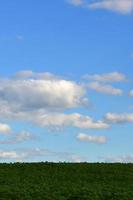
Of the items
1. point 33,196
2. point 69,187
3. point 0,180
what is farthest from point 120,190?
point 0,180

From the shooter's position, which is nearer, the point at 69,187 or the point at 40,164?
the point at 69,187

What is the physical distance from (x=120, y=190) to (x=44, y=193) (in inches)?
241

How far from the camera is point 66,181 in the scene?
47.0 m

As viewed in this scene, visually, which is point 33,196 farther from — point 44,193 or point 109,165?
point 109,165

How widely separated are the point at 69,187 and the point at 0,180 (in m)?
6.66

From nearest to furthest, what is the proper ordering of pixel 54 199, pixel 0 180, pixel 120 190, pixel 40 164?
pixel 54 199 < pixel 120 190 < pixel 0 180 < pixel 40 164

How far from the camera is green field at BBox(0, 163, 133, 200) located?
40.6 meters

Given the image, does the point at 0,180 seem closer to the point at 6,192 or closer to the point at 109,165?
the point at 6,192

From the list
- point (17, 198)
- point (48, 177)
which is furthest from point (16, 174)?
point (17, 198)

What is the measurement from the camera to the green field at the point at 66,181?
40.6 m

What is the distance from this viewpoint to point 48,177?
4878cm

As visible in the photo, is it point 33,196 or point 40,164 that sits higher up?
point 40,164

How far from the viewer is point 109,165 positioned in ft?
181

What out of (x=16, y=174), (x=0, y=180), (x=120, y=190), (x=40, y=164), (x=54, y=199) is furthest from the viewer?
(x=40, y=164)
